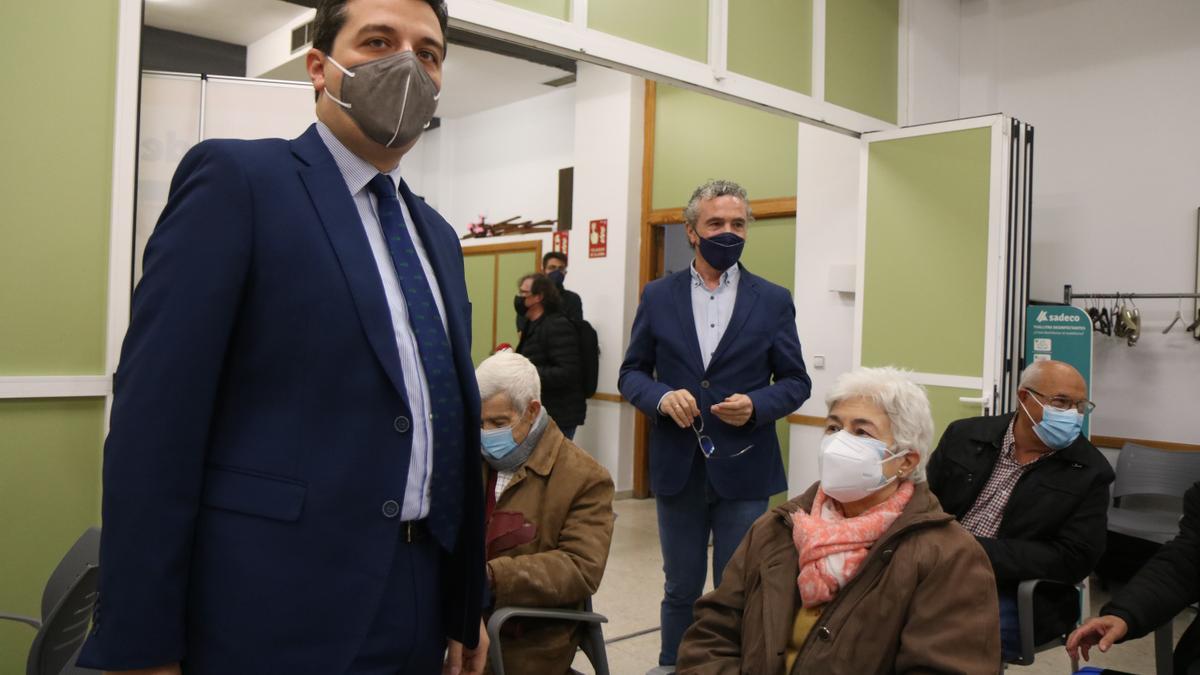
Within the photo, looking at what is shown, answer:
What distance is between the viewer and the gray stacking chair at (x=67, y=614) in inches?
60.3

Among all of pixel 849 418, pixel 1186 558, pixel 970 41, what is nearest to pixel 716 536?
pixel 849 418

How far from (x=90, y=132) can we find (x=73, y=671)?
3.81 ft

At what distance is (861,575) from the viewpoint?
1693mm

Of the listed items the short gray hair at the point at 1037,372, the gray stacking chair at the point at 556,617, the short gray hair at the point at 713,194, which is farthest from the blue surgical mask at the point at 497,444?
the short gray hair at the point at 1037,372

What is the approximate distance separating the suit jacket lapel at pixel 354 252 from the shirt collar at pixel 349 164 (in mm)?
30

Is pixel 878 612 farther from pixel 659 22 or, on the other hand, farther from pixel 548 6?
pixel 659 22

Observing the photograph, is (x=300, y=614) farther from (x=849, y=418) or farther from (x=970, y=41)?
(x=970, y=41)

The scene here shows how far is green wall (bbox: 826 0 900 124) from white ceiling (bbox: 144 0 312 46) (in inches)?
160

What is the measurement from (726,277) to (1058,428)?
1.05m

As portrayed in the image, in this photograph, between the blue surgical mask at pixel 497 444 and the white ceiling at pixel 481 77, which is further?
the white ceiling at pixel 481 77

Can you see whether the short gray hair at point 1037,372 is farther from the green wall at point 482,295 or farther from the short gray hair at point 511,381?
the green wall at point 482,295

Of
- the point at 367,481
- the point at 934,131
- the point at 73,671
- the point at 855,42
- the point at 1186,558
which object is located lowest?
the point at 73,671

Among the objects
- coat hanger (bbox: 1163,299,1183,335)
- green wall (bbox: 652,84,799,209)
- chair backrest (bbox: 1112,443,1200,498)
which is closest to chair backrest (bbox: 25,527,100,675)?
chair backrest (bbox: 1112,443,1200,498)

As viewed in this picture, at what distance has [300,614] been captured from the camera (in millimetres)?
928
